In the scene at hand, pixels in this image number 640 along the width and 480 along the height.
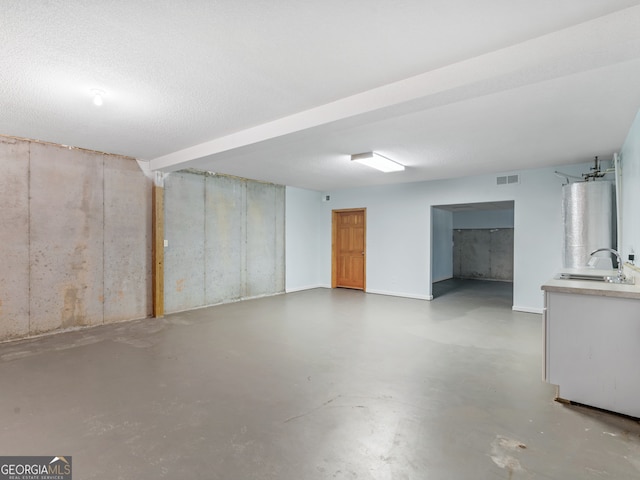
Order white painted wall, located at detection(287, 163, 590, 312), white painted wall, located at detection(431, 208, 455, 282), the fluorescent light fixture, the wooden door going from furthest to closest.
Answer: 1. white painted wall, located at detection(431, 208, 455, 282)
2. the wooden door
3. white painted wall, located at detection(287, 163, 590, 312)
4. the fluorescent light fixture

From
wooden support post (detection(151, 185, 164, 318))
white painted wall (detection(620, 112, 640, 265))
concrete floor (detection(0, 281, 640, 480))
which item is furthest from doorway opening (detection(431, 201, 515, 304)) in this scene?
wooden support post (detection(151, 185, 164, 318))

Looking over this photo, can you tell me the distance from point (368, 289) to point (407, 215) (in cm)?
193

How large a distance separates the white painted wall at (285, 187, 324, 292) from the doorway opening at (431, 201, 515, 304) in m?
3.42

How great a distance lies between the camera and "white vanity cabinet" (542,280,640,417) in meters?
2.31

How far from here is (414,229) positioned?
685 centimetres

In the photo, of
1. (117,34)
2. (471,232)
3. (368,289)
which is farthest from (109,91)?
(471,232)

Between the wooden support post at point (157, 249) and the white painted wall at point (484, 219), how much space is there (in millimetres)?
8895

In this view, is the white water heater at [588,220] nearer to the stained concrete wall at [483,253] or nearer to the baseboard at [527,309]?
the baseboard at [527,309]

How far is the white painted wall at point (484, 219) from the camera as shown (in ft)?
32.2

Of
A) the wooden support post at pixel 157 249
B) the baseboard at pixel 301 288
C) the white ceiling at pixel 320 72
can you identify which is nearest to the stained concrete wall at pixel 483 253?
the baseboard at pixel 301 288

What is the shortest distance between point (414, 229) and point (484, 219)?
15.2 feet

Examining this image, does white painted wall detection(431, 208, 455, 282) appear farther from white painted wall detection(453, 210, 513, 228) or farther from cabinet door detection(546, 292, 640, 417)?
cabinet door detection(546, 292, 640, 417)

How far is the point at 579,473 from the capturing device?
1.75 metres

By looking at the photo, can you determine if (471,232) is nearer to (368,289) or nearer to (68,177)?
(368,289)
